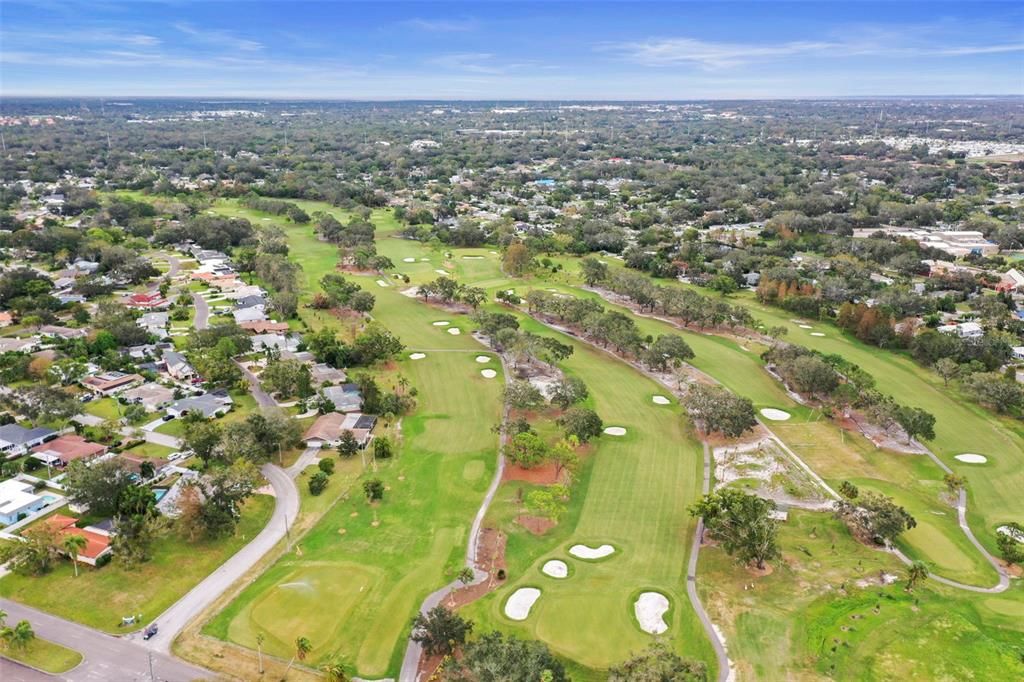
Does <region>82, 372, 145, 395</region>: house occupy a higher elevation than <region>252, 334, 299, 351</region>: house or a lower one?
lower

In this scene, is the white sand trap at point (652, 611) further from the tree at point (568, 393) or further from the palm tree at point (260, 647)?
the tree at point (568, 393)

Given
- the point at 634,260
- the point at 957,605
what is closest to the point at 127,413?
the point at 957,605

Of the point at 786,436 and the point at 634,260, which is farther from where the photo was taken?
the point at 634,260

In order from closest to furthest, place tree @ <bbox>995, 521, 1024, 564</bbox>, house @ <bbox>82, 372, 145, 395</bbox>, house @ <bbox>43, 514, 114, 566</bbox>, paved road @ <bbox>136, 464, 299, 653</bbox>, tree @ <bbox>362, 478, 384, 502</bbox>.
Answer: paved road @ <bbox>136, 464, 299, 653</bbox>
house @ <bbox>43, 514, 114, 566</bbox>
tree @ <bbox>995, 521, 1024, 564</bbox>
tree @ <bbox>362, 478, 384, 502</bbox>
house @ <bbox>82, 372, 145, 395</bbox>

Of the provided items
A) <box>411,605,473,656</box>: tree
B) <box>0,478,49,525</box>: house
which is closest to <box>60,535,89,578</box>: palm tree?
<box>0,478,49,525</box>: house

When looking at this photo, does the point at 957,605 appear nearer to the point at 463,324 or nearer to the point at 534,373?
the point at 534,373

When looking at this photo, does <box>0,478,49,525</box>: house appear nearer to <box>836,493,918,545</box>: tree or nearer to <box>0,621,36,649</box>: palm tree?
<box>0,621,36,649</box>: palm tree

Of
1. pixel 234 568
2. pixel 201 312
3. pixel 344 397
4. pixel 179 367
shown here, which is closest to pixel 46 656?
pixel 234 568
